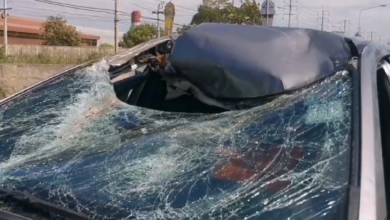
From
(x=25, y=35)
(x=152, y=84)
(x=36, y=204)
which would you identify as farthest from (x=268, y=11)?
(x=25, y=35)

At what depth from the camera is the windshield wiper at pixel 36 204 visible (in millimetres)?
1547

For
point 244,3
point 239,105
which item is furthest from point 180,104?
point 244,3

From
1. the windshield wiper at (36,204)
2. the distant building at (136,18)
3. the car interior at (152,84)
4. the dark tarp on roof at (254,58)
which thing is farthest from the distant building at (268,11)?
the distant building at (136,18)

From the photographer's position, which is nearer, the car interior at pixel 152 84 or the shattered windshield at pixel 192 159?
the shattered windshield at pixel 192 159

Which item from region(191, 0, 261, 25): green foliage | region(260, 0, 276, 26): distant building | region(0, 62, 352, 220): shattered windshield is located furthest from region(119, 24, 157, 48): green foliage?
region(0, 62, 352, 220): shattered windshield

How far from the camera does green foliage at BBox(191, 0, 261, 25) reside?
2567 cm

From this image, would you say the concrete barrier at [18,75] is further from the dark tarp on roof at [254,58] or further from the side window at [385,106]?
the side window at [385,106]

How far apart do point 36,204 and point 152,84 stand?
138 centimetres

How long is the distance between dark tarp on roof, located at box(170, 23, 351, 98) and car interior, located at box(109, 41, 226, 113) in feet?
0.65

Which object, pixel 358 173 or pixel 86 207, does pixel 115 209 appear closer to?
pixel 86 207

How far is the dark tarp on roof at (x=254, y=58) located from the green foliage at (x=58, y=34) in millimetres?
41599

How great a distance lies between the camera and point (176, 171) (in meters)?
1.77

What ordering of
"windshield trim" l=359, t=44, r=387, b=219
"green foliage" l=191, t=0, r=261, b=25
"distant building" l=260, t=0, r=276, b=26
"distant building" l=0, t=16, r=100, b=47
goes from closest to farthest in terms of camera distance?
"windshield trim" l=359, t=44, r=387, b=219 < "distant building" l=260, t=0, r=276, b=26 < "green foliage" l=191, t=0, r=261, b=25 < "distant building" l=0, t=16, r=100, b=47

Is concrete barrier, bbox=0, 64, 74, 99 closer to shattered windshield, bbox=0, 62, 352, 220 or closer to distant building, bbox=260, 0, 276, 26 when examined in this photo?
distant building, bbox=260, 0, 276, 26
